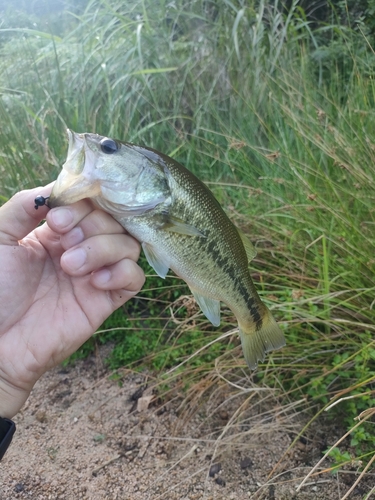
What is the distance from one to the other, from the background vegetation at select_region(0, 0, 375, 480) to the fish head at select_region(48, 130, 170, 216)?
844mm

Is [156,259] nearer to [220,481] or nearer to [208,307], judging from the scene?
[208,307]

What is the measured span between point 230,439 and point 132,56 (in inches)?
143

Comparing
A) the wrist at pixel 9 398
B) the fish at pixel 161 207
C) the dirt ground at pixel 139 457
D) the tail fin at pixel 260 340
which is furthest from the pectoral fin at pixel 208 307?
the dirt ground at pixel 139 457

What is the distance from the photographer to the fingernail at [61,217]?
55.6 inches

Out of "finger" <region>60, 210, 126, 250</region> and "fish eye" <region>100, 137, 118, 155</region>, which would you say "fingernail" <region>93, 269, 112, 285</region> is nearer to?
"finger" <region>60, 210, 126, 250</region>

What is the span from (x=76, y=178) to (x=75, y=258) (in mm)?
252

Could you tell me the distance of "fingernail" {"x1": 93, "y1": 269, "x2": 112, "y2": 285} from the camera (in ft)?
5.21

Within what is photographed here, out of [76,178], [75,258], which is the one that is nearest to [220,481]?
[75,258]

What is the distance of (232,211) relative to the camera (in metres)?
2.95

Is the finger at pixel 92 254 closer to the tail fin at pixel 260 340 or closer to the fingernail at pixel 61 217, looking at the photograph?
the fingernail at pixel 61 217

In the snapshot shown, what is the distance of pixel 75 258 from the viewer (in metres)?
1.47

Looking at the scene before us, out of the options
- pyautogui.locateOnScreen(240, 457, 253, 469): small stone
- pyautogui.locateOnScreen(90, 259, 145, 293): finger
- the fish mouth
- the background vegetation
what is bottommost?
pyautogui.locateOnScreen(240, 457, 253, 469): small stone

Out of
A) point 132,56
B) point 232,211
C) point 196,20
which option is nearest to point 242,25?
point 196,20

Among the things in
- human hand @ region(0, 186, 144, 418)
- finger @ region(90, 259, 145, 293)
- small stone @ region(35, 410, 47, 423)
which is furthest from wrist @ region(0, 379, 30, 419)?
small stone @ region(35, 410, 47, 423)
